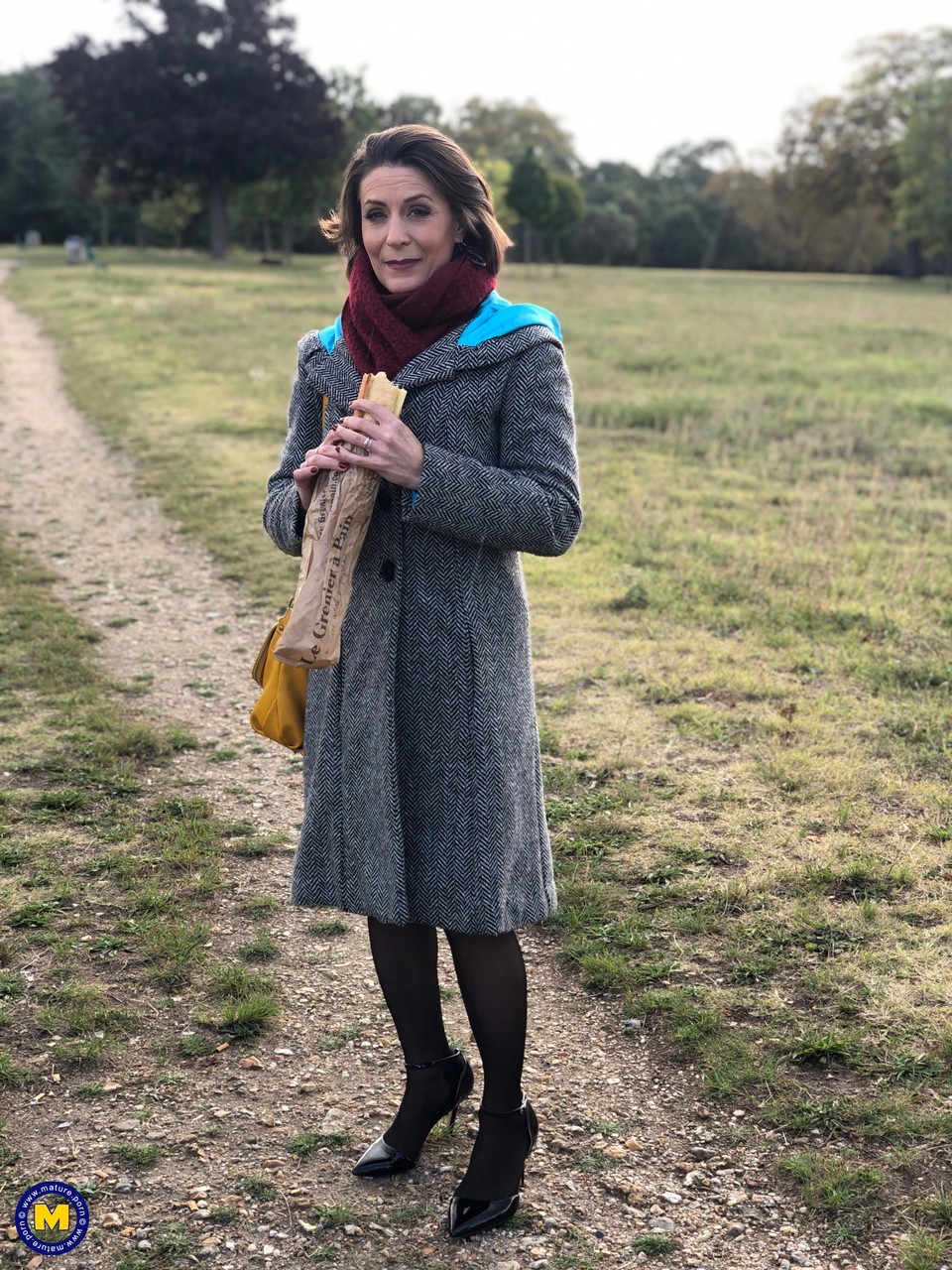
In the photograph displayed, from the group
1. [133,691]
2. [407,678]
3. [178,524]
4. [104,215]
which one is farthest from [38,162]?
[407,678]

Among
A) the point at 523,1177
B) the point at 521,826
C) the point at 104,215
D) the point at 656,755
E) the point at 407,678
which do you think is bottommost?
the point at 523,1177

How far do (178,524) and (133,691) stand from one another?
3450mm

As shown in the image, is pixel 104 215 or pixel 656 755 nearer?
pixel 656 755

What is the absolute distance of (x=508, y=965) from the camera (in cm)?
273

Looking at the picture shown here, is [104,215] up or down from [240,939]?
up

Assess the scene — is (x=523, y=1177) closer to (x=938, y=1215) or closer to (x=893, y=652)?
(x=938, y=1215)

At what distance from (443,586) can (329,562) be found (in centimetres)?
26

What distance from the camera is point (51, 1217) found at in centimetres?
271

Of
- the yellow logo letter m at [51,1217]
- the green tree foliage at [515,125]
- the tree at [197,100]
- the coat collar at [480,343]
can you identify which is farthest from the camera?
the green tree foliage at [515,125]

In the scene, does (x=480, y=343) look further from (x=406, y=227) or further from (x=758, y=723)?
(x=758, y=723)

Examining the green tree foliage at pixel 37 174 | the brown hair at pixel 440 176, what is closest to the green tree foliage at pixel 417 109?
the green tree foliage at pixel 37 174

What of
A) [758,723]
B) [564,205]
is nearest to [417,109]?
[564,205]

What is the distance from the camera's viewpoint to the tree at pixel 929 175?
55.1 meters

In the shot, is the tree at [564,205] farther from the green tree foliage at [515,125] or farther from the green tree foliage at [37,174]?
the green tree foliage at [515,125]
